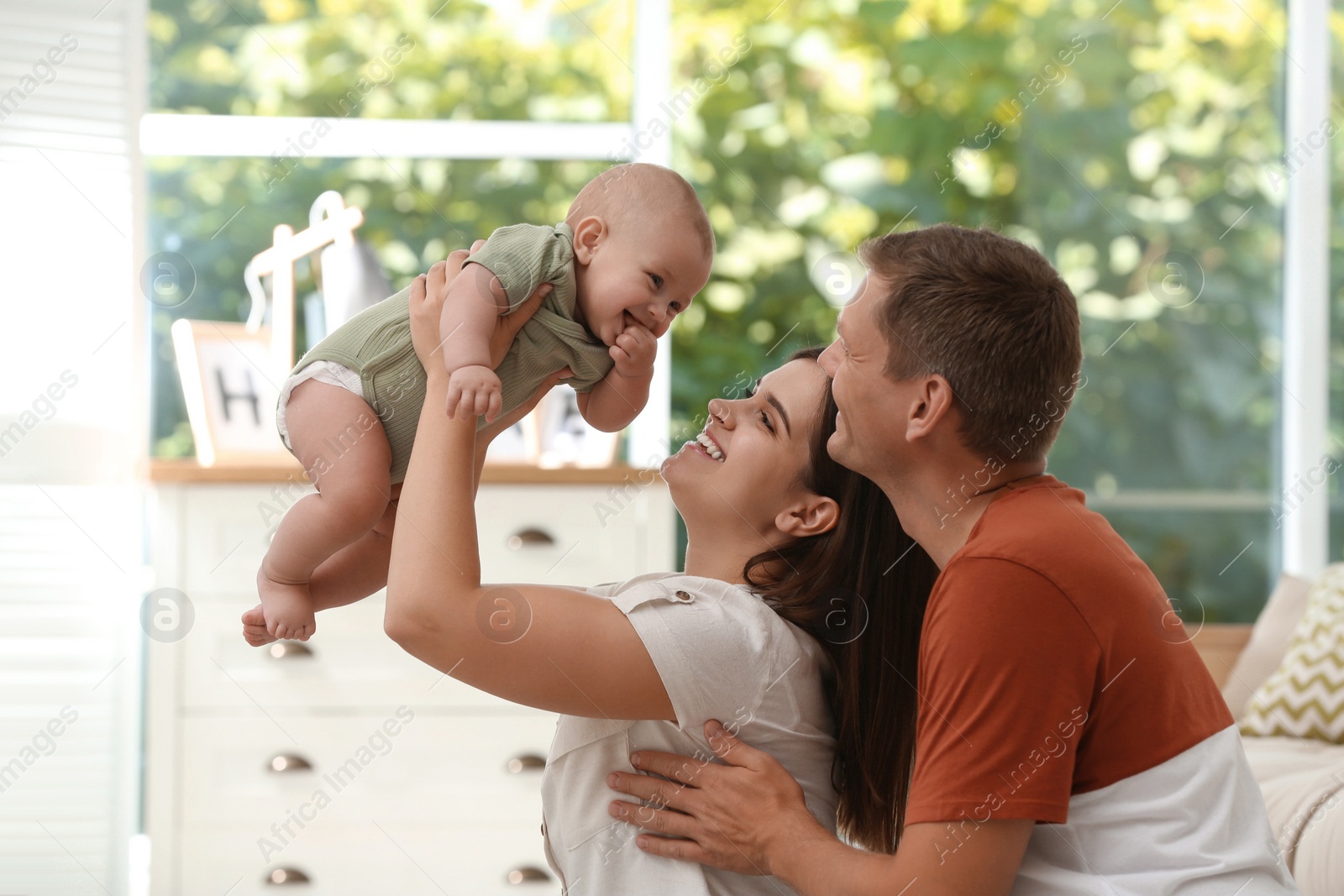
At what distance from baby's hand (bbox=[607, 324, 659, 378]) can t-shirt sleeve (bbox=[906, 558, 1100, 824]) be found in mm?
438

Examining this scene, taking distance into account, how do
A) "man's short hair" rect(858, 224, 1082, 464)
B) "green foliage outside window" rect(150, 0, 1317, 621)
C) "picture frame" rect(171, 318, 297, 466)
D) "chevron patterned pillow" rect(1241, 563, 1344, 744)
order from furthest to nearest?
"green foliage outside window" rect(150, 0, 1317, 621), "picture frame" rect(171, 318, 297, 466), "chevron patterned pillow" rect(1241, 563, 1344, 744), "man's short hair" rect(858, 224, 1082, 464)

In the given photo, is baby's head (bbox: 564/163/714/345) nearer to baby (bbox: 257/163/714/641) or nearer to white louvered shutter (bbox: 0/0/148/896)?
baby (bbox: 257/163/714/641)

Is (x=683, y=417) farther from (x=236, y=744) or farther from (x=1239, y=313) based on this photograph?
(x=1239, y=313)

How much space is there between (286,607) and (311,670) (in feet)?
4.21

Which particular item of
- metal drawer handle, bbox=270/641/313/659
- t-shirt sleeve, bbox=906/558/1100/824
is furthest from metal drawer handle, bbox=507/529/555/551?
t-shirt sleeve, bbox=906/558/1100/824

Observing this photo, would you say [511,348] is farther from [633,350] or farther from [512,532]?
[512,532]

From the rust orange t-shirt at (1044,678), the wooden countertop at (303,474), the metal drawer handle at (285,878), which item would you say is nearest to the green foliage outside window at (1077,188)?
the wooden countertop at (303,474)

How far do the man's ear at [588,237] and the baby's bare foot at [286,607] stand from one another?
0.47 metres

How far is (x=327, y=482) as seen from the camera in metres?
1.13

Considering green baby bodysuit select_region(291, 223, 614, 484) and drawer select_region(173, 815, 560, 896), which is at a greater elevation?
green baby bodysuit select_region(291, 223, 614, 484)

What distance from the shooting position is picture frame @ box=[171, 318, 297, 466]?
2.53 m

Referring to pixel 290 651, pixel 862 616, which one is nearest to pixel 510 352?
pixel 862 616

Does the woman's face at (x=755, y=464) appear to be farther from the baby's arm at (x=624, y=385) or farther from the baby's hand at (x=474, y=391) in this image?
the baby's hand at (x=474, y=391)

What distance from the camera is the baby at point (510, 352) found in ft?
3.72
